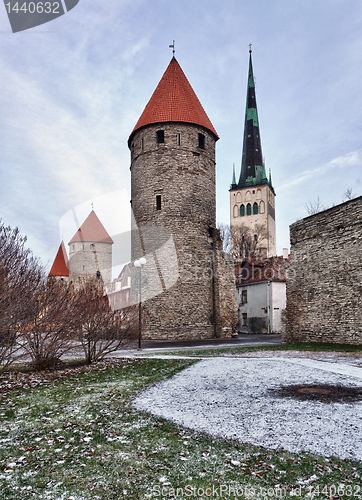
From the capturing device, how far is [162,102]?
2195cm

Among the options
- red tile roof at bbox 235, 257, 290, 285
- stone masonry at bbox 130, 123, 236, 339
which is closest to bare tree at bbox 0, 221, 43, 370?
stone masonry at bbox 130, 123, 236, 339

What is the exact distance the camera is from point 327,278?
1319 centimetres

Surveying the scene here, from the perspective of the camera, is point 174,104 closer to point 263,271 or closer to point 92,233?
point 263,271

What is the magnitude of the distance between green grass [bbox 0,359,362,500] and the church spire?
62289 millimetres

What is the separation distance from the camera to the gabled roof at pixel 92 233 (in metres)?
46.0

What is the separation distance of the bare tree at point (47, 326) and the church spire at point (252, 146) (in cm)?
5831

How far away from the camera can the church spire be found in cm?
6266

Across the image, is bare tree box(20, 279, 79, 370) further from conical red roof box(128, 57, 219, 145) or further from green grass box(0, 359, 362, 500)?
conical red roof box(128, 57, 219, 145)

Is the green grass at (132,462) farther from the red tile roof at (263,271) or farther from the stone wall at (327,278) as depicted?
the red tile roof at (263,271)

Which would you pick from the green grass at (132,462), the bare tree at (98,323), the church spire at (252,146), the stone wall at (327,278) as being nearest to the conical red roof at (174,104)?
the stone wall at (327,278)

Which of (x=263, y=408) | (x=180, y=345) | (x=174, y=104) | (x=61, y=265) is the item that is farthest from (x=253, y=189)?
(x=263, y=408)

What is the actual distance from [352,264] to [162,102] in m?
15.4

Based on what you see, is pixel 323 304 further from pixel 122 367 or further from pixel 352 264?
pixel 122 367

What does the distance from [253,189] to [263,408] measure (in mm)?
61963
